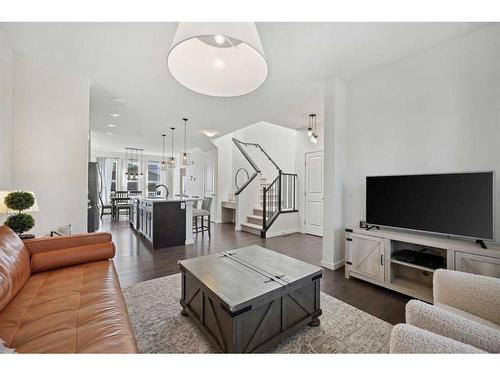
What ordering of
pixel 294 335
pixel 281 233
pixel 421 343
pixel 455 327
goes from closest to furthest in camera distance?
pixel 421 343
pixel 455 327
pixel 294 335
pixel 281 233

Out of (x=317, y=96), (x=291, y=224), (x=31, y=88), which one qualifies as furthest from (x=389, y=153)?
(x=31, y=88)

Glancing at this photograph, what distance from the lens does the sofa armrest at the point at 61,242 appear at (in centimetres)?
188

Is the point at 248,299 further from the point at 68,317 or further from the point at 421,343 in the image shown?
the point at 68,317

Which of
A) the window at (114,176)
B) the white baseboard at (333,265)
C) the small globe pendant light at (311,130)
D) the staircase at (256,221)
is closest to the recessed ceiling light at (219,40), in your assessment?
the white baseboard at (333,265)

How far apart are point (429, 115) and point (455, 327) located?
2.40 meters

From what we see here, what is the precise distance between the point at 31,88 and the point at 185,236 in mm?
3211

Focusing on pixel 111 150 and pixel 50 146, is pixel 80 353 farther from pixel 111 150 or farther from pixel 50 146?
pixel 111 150

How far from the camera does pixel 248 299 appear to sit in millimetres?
1363

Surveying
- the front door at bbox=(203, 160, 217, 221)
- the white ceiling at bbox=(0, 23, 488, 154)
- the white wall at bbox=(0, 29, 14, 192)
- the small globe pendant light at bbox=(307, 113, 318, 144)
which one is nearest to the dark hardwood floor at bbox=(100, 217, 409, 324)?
the front door at bbox=(203, 160, 217, 221)

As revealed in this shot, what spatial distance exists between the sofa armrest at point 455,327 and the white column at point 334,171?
2069 mm

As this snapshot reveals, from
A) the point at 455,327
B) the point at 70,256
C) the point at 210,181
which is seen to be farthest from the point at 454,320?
the point at 210,181

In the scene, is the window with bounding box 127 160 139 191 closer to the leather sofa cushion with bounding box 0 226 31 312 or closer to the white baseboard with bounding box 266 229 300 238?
the white baseboard with bounding box 266 229 300 238

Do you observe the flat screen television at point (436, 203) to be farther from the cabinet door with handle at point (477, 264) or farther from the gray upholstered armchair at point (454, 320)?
the gray upholstered armchair at point (454, 320)

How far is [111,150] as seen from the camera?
31.0ft
